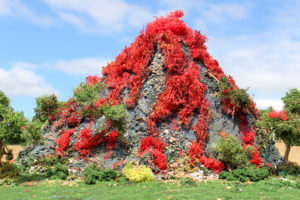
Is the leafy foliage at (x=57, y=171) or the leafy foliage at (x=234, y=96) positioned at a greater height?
the leafy foliage at (x=234, y=96)

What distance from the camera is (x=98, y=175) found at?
18.0 meters

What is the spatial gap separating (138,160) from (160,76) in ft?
20.2

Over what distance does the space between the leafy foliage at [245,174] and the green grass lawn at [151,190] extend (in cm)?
75

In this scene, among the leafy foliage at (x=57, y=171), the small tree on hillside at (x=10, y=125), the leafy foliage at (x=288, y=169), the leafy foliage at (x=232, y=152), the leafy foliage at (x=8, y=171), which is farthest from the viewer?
the leafy foliage at (x=288, y=169)

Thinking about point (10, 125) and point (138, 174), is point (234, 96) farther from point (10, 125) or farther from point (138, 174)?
point (10, 125)

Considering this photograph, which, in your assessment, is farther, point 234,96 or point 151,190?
point 234,96

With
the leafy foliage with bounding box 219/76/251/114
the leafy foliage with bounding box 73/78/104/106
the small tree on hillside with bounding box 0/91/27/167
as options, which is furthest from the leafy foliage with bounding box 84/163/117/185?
the leafy foliage with bounding box 219/76/251/114

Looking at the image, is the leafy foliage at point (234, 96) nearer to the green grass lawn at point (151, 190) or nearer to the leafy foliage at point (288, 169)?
the leafy foliage at point (288, 169)

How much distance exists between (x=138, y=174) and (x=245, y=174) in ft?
19.9

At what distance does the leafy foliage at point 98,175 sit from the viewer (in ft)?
57.4

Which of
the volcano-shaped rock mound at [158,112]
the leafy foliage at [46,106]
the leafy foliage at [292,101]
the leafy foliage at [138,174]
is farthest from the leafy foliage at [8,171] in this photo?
the leafy foliage at [292,101]

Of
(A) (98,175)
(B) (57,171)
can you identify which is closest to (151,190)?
(A) (98,175)

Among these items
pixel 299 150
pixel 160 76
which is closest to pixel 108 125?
pixel 160 76

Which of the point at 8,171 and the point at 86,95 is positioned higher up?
the point at 86,95
